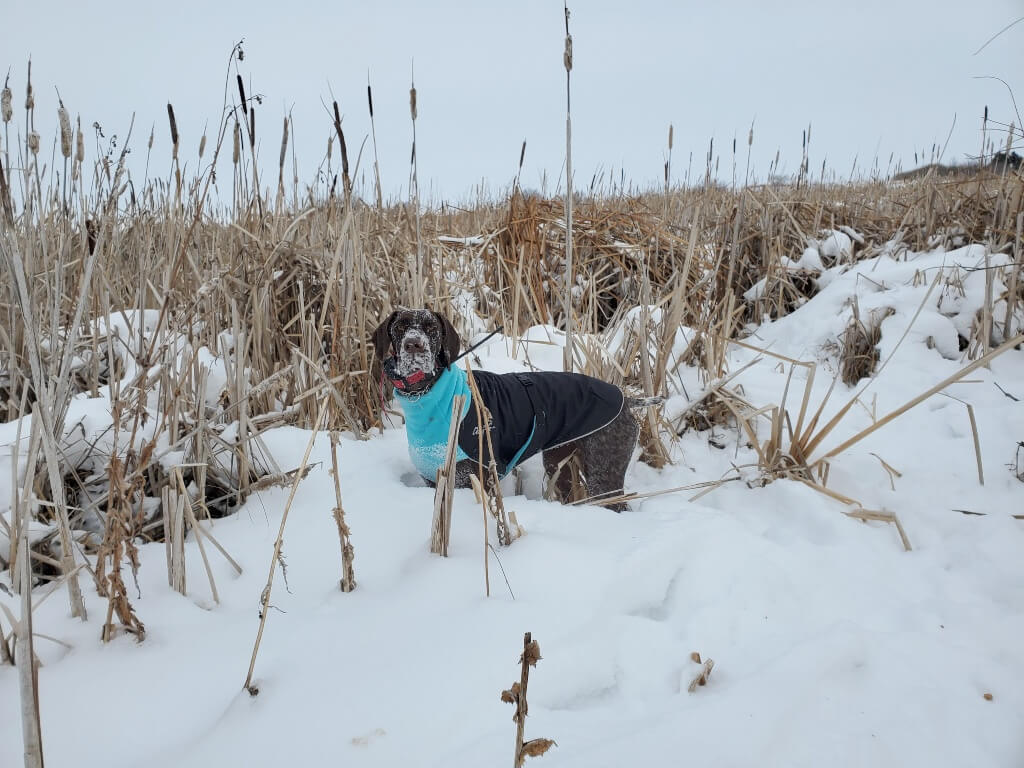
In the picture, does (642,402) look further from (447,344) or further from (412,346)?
(412,346)

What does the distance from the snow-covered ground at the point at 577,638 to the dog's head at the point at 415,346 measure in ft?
1.19

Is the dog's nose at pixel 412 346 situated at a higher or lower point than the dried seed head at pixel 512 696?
higher

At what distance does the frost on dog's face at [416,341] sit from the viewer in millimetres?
2074

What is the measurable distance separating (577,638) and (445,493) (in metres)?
0.46

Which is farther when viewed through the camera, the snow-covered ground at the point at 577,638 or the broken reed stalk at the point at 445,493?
the broken reed stalk at the point at 445,493

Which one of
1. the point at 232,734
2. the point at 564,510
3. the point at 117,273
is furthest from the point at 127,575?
the point at 117,273

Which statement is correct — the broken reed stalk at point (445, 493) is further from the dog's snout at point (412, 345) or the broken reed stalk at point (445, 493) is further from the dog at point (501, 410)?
the dog's snout at point (412, 345)

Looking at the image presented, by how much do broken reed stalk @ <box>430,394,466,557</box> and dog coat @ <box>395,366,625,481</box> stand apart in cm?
51

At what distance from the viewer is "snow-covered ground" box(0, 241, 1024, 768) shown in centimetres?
110

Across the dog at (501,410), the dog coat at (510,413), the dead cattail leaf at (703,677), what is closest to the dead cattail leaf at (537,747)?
the dead cattail leaf at (703,677)

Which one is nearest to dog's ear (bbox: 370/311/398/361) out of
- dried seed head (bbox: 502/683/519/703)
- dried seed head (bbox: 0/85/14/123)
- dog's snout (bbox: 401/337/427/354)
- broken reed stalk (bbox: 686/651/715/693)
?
dog's snout (bbox: 401/337/427/354)

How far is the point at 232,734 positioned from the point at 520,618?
583mm

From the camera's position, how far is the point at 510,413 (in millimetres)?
2219

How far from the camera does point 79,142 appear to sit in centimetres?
191
